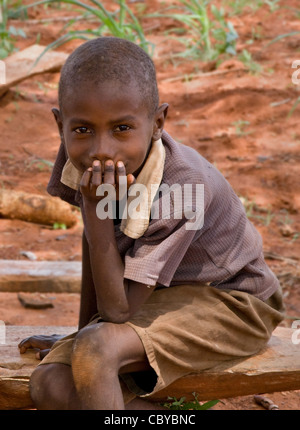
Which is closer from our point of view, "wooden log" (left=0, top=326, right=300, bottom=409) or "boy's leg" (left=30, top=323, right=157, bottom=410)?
"boy's leg" (left=30, top=323, right=157, bottom=410)

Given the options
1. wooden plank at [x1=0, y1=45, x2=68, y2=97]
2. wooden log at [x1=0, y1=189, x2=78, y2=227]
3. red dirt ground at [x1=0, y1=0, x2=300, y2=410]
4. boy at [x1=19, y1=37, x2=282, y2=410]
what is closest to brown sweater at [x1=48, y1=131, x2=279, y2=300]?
boy at [x1=19, y1=37, x2=282, y2=410]

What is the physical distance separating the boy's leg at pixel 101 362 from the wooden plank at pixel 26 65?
4025mm

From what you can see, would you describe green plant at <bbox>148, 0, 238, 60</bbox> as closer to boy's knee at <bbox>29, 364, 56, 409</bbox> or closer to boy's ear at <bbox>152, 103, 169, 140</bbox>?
boy's ear at <bbox>152, 103, 169, 140</bbox>

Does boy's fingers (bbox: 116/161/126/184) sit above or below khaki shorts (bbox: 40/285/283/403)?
above

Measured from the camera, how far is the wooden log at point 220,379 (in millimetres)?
2307

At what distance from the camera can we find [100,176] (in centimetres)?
194

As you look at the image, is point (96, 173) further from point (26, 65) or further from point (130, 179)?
point (26, 65)

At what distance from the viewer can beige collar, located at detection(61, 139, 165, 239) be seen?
81.3 inches

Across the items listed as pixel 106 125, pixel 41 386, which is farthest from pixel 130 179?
pixel 41 386

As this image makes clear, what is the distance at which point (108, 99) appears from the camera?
194 cm

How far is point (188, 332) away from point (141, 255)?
1.10 ft

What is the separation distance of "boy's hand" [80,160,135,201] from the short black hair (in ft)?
0.72

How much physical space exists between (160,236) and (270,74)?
4367mm

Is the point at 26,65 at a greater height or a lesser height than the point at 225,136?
greater
